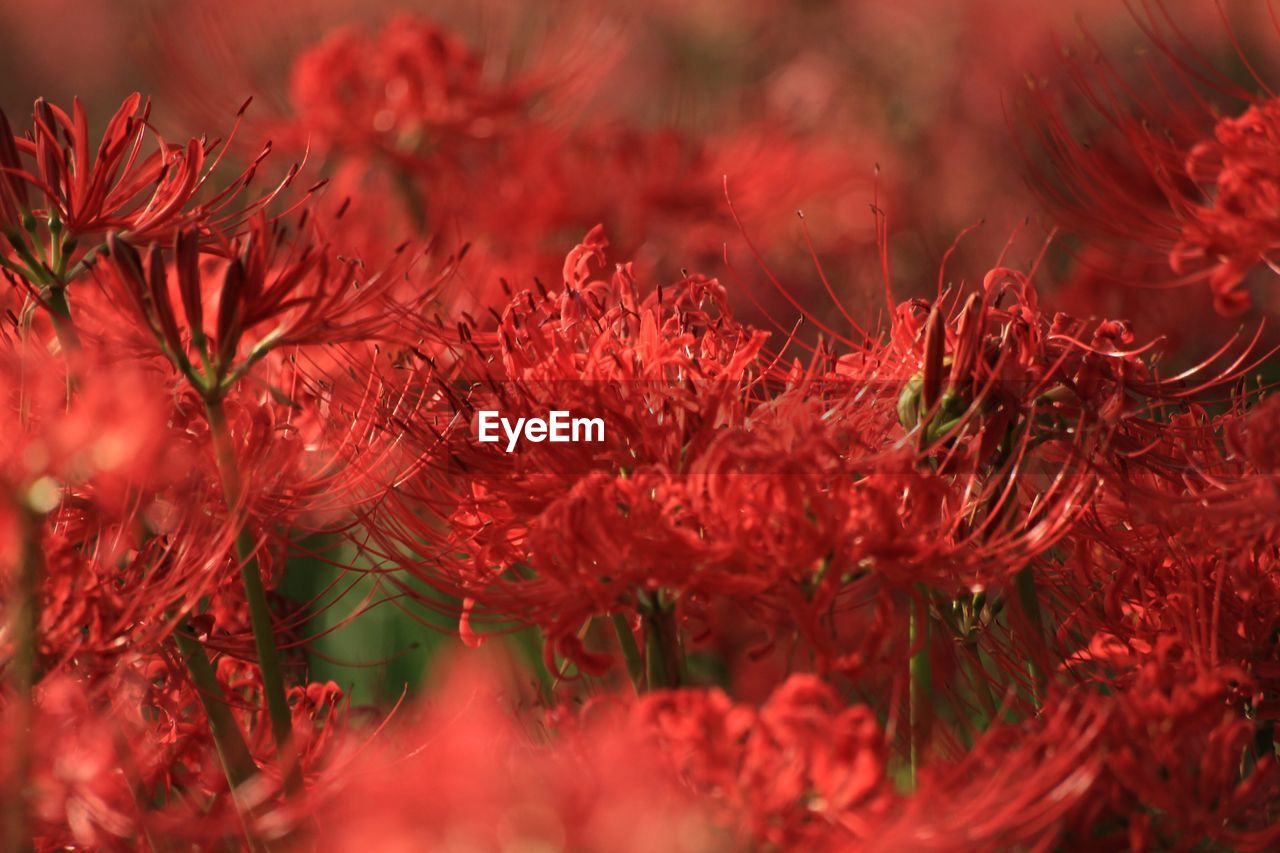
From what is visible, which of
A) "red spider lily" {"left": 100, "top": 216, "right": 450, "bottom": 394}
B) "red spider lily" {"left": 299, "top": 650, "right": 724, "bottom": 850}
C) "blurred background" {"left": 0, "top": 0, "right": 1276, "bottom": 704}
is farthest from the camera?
"blurred background" {"left": 0, "top": 0, "right": 1276, "bottom": 704}

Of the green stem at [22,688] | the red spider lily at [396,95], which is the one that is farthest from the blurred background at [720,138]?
the green stem at [22,688]

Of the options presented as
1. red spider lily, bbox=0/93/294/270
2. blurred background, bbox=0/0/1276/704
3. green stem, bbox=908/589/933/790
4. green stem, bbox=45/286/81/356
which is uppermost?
blurred background, bbox=0/0/1276/704

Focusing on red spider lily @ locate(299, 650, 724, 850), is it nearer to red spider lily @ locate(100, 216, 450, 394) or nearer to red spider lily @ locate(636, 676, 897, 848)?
red spider lily @ locate(636, 676, 897, 848)

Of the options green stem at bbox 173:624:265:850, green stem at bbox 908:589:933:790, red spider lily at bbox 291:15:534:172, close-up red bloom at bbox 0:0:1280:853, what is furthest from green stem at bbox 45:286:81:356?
red spider lily at bbox 291:15:534:172

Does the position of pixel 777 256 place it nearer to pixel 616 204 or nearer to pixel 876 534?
pixel 616 204

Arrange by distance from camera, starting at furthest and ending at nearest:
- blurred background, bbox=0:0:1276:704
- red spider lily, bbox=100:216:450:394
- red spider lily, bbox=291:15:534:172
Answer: red spider lily, bbox=291:15:534:172, blurred background, bbox=0:0:1276:704, red spider lily, bbox=100:216:450:394

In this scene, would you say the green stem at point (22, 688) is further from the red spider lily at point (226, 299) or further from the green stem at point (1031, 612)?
the green stem at point (1031, 612)

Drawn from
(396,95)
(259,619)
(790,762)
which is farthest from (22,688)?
(396,95)

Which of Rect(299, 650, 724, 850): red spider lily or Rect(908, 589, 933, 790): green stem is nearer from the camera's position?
Rect(299, 650, 724, 850): red spider lily
